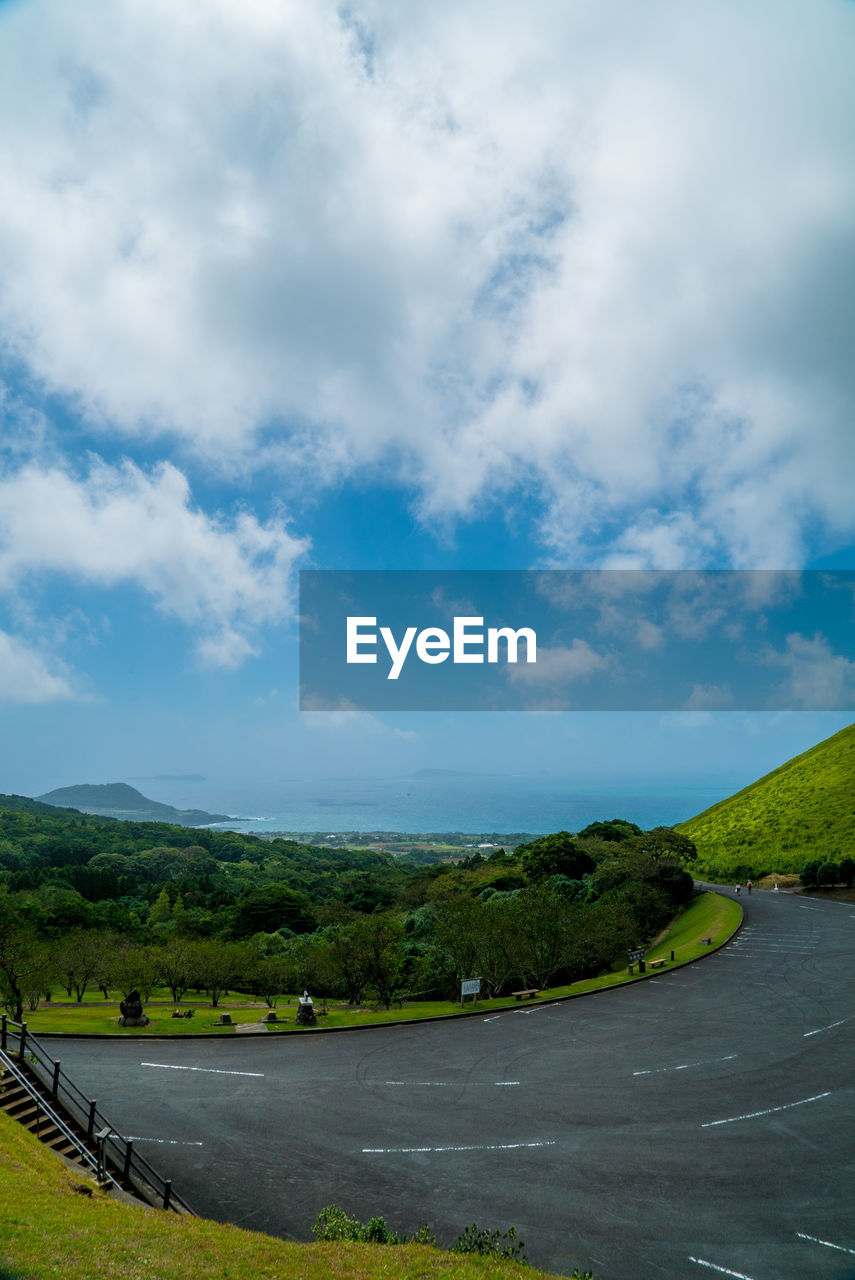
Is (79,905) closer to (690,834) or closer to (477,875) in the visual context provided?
(477,875)

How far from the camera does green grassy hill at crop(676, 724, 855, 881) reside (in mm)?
69875

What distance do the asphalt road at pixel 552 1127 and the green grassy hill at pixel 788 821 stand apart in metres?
47.8

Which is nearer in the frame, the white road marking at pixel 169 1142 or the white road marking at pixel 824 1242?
the white road marking at pixel 824 1242

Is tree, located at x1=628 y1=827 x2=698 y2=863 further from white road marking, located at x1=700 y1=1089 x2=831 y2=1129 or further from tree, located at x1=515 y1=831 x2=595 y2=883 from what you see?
white road marking, located at x1=700 y1=1089 x2=831 y2=1129

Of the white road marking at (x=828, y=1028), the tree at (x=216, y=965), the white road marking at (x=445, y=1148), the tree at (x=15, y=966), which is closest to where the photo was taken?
the white road marking at (x=445, y=1148)

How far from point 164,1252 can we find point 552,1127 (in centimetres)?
971

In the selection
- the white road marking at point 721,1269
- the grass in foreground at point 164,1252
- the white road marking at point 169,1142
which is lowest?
the white road marking at point 169,1142

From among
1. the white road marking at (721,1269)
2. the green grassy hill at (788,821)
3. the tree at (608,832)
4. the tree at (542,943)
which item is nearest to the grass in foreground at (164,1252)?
the white road marking at (721,1269)

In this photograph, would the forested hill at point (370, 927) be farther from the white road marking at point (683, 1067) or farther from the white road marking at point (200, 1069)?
the white road marking at point (683, 1067)

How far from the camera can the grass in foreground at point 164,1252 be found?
9078mm

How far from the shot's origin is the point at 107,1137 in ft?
44.2

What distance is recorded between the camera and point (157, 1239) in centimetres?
1012

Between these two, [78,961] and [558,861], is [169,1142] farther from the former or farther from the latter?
[558,861]

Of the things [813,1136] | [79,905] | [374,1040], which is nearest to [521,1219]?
[813,1136]
